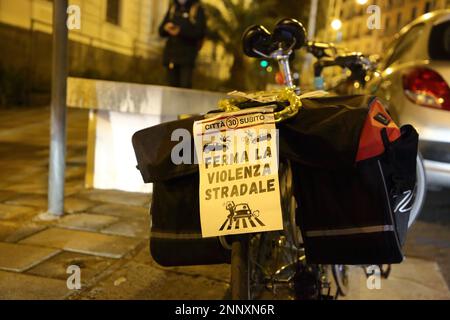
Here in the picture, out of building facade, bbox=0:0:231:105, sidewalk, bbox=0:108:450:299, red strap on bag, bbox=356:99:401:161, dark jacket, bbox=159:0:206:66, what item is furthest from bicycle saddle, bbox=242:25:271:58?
building facade, bbox=0:0:231:105

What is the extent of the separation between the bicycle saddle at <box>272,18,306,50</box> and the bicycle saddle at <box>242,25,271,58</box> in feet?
0.13

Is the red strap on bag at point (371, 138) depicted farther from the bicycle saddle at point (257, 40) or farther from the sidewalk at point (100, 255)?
the sidewalk at point (100, 255)

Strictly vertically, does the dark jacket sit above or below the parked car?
above

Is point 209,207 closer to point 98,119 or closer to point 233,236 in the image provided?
point 233,236

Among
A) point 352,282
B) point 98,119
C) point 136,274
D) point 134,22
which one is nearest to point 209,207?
point 136,274

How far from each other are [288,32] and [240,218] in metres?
1.08

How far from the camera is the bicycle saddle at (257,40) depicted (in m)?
2.65

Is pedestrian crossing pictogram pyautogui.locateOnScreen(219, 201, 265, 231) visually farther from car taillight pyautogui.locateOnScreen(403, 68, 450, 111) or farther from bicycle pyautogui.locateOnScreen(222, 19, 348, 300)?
car taillight pyautogui.locateOnScreen(403, 68, 450, 111)

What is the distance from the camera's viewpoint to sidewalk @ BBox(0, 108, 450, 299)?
10.2 ft

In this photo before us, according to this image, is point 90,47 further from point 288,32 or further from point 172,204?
point 172,204


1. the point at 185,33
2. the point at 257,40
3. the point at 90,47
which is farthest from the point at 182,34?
the point at 90,47

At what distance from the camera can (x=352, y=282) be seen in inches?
139

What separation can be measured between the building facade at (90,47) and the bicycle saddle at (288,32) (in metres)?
5.65
